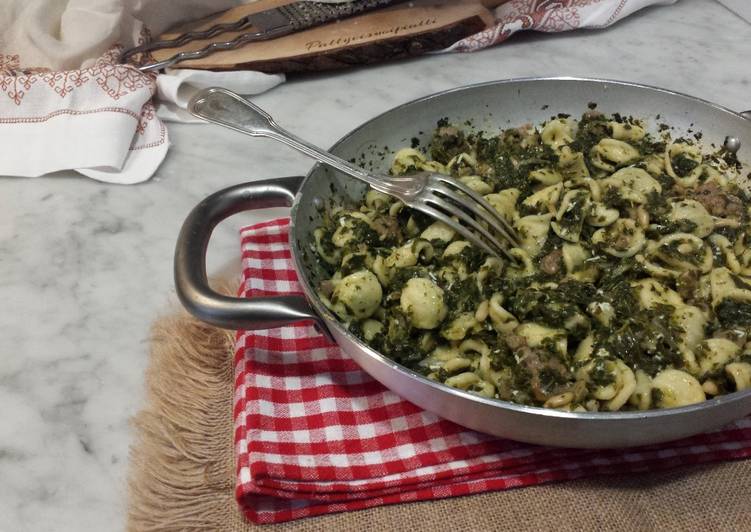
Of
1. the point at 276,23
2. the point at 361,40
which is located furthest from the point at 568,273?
the point at 276,23

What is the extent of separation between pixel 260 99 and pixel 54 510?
1.39 m

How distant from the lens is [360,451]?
1126 mm

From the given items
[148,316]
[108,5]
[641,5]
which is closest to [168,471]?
[148,316]

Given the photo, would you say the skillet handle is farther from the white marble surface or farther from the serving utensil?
the serving utensil

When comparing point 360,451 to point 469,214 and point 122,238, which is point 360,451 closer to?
point 469,214

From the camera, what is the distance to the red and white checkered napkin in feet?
3.51

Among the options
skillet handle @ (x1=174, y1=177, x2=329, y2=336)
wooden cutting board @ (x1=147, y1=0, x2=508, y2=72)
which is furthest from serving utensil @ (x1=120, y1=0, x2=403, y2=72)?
skillet handle @ (x1=174, y1=177, x2=329, y2=336)

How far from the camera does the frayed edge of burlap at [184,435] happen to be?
3.62ft

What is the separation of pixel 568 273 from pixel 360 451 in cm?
50

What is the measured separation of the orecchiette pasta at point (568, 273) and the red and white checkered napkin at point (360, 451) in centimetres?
10

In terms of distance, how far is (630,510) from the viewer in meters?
1.06

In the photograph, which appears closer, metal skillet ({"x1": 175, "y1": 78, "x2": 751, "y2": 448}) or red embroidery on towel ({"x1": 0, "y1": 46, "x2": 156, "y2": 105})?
metal skillet ({"x1": 175, "y1": 78, "x2": 751, "y2": 448})

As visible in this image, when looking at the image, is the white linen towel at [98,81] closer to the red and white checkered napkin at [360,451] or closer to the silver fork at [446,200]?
the silver fork at [446,200]

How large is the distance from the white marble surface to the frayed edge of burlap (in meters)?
0.04
